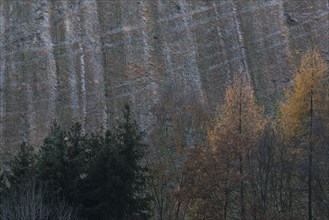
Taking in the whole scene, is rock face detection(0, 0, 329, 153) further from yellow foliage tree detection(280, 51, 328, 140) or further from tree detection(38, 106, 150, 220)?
tree detection(38, 106, 150, 220)

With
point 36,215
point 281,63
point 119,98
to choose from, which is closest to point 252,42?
point 281,63

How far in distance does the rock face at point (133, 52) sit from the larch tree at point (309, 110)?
1968cm

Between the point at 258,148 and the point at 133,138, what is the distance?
26.5 ft

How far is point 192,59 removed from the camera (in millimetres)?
61312

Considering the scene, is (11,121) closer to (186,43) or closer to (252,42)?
(186,43)

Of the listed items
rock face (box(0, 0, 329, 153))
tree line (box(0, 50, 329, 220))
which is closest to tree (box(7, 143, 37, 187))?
tree line (box(0, 50, 329, 220))

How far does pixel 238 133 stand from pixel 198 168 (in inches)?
125

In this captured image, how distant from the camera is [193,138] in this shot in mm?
39969

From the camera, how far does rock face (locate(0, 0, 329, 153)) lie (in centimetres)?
5491

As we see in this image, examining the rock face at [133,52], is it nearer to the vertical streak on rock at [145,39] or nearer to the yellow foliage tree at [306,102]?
the vertical streak on rock at [145,39]

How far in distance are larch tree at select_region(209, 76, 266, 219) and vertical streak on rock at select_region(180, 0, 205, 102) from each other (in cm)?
2251

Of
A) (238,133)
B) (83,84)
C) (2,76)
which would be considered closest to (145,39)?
(83,84)

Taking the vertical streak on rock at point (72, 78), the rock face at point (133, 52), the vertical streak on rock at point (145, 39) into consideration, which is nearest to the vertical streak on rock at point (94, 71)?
the rock face at point (133, 52)

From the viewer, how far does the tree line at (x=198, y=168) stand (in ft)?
101
